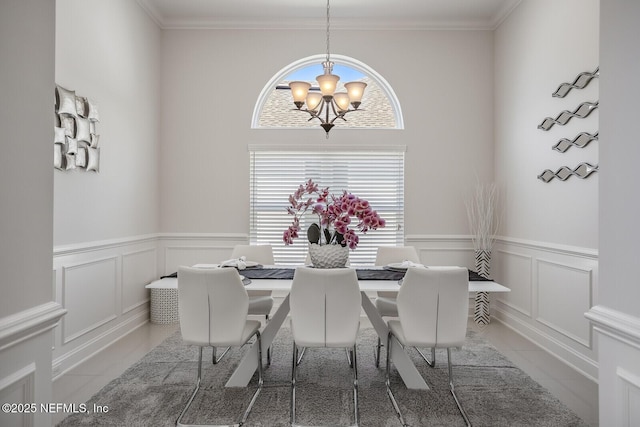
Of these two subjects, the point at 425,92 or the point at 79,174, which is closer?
the point at 79,174

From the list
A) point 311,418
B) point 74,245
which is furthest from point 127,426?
point 74,245

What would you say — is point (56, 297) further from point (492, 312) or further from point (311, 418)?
point (492, 312)

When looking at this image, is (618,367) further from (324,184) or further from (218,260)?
(218,260)

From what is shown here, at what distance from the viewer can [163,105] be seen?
4.87 metres

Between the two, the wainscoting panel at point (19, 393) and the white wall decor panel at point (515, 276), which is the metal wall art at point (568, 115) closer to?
the white wall decor panel at point (515, 276)

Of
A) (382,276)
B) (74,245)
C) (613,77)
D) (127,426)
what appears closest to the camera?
(613,77)

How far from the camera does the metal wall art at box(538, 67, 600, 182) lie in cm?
304

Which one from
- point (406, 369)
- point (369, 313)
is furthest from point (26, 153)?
point (406, 369)

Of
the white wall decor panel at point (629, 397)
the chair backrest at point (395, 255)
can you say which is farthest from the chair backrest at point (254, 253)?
the white wall decor panel at point (629, 397)

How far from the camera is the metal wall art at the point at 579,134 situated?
3.04m

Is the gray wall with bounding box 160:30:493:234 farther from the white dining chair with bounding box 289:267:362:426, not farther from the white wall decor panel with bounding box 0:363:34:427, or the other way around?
the white wall decor panel with bounding box 0:363:34:427

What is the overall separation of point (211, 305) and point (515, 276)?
3250 millimetres

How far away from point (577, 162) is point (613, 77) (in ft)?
7.29

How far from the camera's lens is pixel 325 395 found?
2.67 metres
